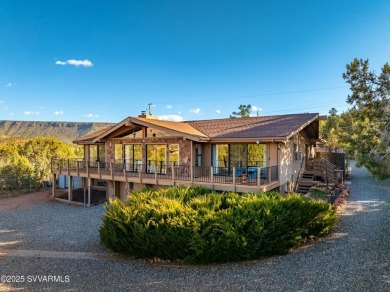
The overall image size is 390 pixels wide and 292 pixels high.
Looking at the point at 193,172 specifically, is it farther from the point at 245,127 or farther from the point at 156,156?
the point at 245,127

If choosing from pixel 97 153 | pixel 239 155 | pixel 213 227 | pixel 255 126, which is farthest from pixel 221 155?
pixel 97 153

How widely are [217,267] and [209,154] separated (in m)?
8.71

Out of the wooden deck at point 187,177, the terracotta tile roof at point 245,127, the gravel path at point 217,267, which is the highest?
the terracotta tile roof at point 245,127

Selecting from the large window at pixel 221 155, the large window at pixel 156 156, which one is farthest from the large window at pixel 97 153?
the large window at pixel 221 155

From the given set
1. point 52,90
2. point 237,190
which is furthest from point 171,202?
point 52,90

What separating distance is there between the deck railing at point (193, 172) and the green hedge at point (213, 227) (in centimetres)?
312

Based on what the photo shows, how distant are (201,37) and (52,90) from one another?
27204 millimetres

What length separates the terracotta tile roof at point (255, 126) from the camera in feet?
43.7

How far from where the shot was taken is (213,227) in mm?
7297

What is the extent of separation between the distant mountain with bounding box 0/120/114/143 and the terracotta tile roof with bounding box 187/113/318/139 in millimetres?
64185

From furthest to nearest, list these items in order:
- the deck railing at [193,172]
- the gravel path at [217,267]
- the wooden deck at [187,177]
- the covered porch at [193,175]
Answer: the deck railing at [193,172], the covered porch at [193,175], the wooden deck at [187,177], the gravel path at [217,267]

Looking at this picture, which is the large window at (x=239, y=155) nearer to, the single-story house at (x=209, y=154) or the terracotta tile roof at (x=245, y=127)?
the single-story house at (x=209, y=154)

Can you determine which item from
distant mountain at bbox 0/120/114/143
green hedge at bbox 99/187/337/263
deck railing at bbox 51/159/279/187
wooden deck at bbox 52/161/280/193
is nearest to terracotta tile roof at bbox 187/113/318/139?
deck railing at bbox 51/159/279/187

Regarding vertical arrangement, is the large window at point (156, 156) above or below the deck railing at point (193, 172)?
above
